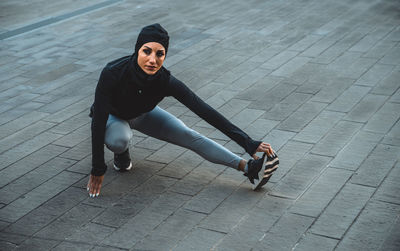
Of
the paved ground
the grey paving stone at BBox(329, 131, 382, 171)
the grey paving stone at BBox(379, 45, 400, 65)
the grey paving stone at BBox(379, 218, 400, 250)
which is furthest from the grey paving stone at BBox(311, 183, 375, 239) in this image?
the grey paving stone at BBox(379, 45, 400, 65)

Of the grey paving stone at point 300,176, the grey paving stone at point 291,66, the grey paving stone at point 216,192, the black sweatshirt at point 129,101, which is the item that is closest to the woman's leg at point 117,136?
the black sweatshirt at point 129,101

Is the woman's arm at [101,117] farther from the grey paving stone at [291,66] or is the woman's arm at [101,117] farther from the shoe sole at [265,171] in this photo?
the grey paving stone at [291,66]

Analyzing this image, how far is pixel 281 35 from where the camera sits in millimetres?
9820

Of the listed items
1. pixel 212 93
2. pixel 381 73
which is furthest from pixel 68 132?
pixel 381 73

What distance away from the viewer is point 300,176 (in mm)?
5371

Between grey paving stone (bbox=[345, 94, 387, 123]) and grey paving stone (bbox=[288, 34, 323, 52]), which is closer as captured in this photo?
grey paving stone (bbox=[345, 94, 387, 123])

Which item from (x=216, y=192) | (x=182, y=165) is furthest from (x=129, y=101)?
(x=216, y=192)

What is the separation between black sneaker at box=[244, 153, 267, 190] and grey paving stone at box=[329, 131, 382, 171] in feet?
2.82

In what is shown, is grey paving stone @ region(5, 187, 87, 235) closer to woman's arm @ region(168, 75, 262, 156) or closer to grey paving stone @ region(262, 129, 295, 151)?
woman's arm @ region(168, 75, 262, 156)

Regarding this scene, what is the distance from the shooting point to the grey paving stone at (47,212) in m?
4.66

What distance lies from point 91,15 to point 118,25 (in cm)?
106

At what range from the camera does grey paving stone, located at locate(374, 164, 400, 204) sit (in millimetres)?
4922

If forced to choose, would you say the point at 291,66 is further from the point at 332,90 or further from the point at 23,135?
the point at 23,135

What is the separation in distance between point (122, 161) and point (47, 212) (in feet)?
2.86
